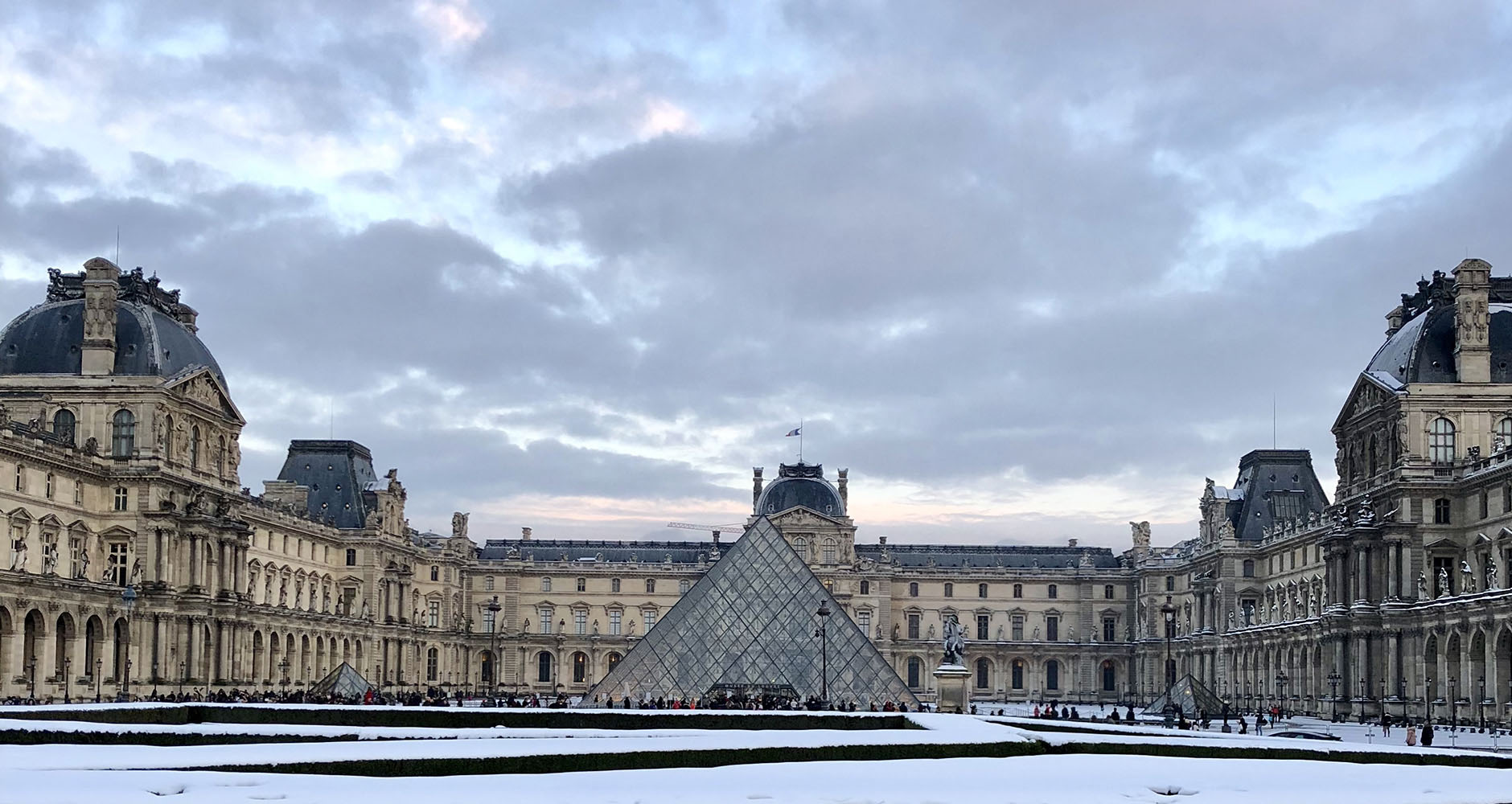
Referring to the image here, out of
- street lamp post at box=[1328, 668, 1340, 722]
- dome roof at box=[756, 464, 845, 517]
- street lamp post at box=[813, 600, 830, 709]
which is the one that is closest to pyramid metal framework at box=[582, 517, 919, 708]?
street lamp post at box=[813, 600, 830, 709]

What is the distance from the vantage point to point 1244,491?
79000mm

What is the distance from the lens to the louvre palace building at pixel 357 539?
49094mm

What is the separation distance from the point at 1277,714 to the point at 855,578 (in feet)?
137

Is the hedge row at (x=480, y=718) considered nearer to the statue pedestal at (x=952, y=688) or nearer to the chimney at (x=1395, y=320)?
the statue pedestal at (x=952, y=688)

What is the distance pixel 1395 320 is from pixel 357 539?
42.3 m

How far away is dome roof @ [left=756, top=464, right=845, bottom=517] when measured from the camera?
9594 cm

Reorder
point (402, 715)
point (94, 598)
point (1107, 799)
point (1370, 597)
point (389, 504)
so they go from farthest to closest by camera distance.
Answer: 1. point (389, 504)
2. point (1370, 597)
3. point (94, 598)
4. point (402, 715)
5. point (1107, 799)

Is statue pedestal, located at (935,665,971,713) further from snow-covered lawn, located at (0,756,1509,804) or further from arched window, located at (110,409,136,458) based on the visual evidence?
arched window, located at (110,409,136,458)

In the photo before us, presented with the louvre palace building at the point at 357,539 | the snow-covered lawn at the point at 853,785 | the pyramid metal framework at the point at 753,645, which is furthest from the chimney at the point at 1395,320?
the snow-covered lawn at the point at 853,785

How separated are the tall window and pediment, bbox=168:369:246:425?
37219 mm

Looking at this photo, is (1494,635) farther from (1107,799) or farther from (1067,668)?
(1067,668)

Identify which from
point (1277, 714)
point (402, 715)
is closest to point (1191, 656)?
point (1277, 714)

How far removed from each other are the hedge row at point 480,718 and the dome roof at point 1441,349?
2666cm

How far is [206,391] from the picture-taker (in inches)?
2255
